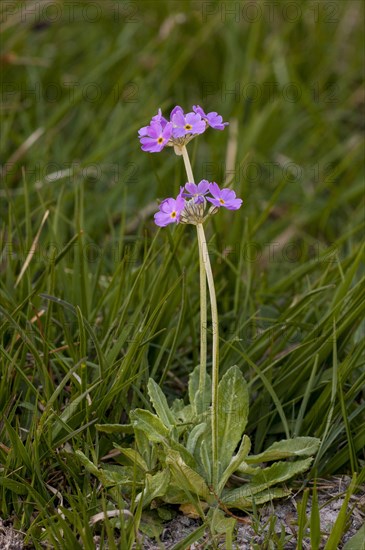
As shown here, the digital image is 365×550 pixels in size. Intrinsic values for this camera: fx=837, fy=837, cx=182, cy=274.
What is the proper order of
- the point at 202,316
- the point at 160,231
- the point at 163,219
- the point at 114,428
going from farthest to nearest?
the point at 160,231 → the point at 114,428 → the point at 202,316 → the point at 163,219

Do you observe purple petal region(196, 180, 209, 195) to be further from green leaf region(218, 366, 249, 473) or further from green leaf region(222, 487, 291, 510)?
green leaf region(222, 487, 291, 510)

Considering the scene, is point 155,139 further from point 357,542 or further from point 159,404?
point 357,542

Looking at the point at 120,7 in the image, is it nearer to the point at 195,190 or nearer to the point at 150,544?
the point at 195,190

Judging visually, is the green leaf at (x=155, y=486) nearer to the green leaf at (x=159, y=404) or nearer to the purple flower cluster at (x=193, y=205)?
the green leaf at (x=159, y=404)

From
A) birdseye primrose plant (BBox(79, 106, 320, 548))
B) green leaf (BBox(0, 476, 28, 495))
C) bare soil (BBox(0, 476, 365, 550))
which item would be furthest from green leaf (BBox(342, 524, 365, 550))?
green leaf (BBox(0, 476, 28, 495))

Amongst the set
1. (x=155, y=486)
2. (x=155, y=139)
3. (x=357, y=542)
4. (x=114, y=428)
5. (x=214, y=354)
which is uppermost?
(x=155, y=139)

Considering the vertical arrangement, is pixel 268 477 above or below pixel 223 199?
below

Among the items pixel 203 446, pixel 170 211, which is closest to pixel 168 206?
pixel 170 211

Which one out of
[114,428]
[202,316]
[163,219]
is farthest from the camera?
[114,428]
